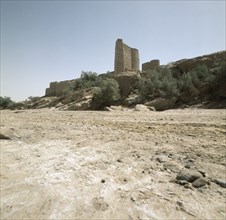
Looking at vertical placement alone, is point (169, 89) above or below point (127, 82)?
below

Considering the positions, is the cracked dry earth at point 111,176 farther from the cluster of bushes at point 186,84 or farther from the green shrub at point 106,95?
the green shrub at point 106,95

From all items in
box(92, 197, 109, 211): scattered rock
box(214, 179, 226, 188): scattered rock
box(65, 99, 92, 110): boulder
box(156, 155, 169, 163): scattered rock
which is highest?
box(65, 99, 92, 110): boulder

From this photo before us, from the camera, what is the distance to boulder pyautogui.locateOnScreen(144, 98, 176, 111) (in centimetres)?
1411

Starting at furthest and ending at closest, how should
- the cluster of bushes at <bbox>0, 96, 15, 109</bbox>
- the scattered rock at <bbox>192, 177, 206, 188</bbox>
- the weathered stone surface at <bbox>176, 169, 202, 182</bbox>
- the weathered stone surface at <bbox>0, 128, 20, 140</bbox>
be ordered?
the cluster of bushes at <bbox>0, 96, 15, 109</bbox>
the weathered stone surface at <bbox>0, 128, 20, 140</bbox>
the weathered stone surface at <bbox>176, 169, 202, 182</bbox>
the scattered rock at <bbox>192, 177, 206, 188</bbox>

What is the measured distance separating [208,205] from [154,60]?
23.3 metres

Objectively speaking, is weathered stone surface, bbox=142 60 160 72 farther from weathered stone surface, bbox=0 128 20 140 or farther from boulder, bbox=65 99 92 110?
weathered stone surface, bbox=0 128 20 140

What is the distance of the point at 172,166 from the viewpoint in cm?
325

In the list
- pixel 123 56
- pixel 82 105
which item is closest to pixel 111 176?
pixel 82 105

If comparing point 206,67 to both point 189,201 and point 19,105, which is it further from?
point 19,105

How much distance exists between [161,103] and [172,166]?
448 inches

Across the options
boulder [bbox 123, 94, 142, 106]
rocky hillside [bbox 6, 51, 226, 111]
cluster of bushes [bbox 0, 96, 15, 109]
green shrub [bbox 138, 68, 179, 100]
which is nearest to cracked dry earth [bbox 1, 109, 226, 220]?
rocky hillside [bbox 6, 51, 226, 111]

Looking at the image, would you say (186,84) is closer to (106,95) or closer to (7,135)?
(106,95)

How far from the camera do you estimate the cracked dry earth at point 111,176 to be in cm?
223

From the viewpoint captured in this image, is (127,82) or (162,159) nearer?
(162,159)
